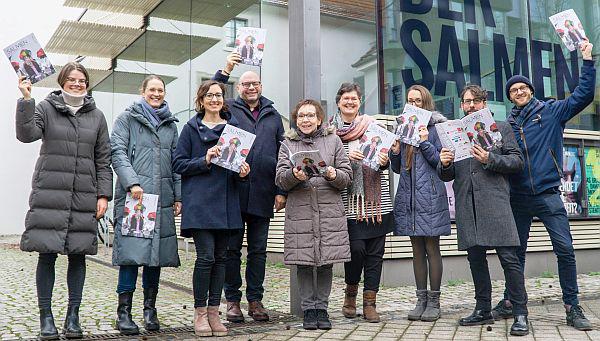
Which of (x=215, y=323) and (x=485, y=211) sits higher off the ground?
(x=485, y=211)

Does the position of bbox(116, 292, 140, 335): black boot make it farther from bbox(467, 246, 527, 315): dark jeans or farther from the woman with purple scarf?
bbox(467, 246, 527, 315): dark jeans

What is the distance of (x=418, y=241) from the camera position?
5.22 m

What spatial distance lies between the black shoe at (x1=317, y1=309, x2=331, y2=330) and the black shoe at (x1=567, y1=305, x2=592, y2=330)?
196cm

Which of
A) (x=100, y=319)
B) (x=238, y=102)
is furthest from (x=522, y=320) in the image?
(x=100, y=319)

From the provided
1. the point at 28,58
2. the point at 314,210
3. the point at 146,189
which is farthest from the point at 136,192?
the point at 314,210

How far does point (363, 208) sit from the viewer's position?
502cm

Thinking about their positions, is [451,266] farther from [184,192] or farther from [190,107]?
[190,107]

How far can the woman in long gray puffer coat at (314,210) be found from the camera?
4703mm

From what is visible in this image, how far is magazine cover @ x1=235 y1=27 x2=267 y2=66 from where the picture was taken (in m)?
5.12

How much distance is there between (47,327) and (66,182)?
3.57 feet

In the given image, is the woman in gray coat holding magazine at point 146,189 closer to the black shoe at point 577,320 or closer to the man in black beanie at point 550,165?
the man in black beanie at point 550,165

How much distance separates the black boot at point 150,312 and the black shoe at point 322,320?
4.27 feet

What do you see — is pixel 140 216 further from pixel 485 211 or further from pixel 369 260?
pixel 485 211

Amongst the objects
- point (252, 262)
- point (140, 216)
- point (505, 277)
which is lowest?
point (505, 277)
